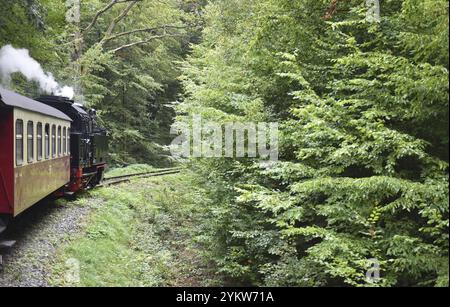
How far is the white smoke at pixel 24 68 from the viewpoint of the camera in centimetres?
1256

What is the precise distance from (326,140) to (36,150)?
18.6 feet

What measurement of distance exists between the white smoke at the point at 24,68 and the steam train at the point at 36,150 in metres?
1.56

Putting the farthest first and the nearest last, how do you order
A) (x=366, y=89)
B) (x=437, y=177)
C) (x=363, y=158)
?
(x=366, y=89) → (x=363, y=158) → (x=437, y=177)

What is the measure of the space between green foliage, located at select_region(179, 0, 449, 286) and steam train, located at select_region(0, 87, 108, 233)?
361 centimetres

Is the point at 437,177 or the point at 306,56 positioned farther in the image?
the point at 306,56

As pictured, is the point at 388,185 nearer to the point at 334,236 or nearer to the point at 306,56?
the point at 334,236

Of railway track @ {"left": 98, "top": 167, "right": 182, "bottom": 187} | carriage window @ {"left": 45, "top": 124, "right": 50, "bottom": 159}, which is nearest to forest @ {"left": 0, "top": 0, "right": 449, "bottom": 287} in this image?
carriage window @ {"left": 45, "top": 124, "right": 50, "bottom": 159}

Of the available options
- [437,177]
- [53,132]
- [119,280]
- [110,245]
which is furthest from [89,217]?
[437,177]

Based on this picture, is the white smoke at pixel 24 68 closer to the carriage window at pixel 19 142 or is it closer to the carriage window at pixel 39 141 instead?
the carriage window at pixel 39 141

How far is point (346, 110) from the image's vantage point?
6.46 meters

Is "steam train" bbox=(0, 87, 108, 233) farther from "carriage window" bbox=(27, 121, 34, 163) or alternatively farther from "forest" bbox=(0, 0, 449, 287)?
"forest" bbox=(0, 0, 449, 287)

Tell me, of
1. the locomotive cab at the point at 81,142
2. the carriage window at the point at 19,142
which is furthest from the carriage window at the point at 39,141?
the locomotive cab at the point at 81,142

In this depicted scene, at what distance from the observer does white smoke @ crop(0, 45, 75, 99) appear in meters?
12.6
